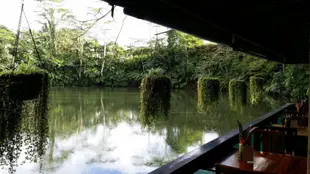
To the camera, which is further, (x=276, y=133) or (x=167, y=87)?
(x=167, y=87)

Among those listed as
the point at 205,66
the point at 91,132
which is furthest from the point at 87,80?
the point at 205,66

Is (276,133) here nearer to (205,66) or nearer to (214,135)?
(214,135)

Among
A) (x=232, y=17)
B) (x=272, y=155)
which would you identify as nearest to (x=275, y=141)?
(x=272, y=155)

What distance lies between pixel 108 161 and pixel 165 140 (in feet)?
8.33

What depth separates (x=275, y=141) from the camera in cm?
233

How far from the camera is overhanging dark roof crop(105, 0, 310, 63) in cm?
150

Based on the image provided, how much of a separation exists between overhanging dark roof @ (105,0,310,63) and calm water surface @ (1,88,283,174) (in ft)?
8.89

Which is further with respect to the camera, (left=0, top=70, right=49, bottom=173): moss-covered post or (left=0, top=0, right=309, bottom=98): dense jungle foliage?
(left=0, top=0, right=309, bottom=98): dense jungle foliage

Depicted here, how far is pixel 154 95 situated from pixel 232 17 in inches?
61.4

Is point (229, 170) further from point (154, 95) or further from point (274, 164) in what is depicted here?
point (154, 95)

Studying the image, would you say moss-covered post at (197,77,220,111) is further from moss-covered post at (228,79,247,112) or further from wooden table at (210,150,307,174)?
wooden table at (210,150,307,174)

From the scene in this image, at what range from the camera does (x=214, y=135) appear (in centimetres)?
927

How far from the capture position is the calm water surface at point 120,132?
23.2 feet

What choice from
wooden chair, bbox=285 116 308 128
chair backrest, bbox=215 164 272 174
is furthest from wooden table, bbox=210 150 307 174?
wooden chair, bbox=285 116 308 128
